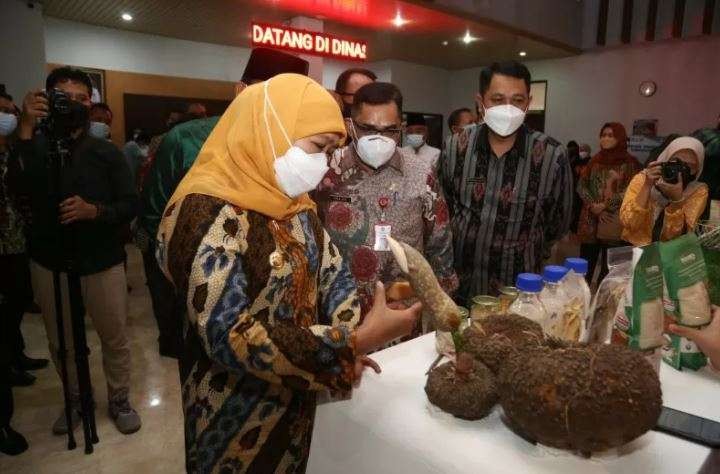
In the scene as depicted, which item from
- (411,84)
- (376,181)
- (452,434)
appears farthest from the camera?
(411,84)

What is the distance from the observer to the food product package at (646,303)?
0.98 meters

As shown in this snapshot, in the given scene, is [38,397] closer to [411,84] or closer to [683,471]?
[683,471]

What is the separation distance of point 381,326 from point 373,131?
918mm

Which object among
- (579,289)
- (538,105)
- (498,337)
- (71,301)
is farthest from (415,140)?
(538,105)

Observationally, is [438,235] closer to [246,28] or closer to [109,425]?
[109,425]

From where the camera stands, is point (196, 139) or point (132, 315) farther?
point (132, 315)

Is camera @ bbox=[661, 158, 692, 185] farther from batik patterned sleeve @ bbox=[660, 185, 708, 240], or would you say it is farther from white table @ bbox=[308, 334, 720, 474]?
white table @ bbox=[308, 334, 720, 474]

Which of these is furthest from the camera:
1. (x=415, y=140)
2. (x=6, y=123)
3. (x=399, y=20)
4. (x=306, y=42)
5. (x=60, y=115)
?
(x=399, y=20)

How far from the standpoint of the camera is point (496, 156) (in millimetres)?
1929

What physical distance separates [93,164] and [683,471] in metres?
2.20

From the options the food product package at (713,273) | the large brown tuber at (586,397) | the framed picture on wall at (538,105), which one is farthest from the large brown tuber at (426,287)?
the framed picture on wall at (538,105)

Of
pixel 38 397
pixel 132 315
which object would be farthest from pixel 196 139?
pixel 132 315

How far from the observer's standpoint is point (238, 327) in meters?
0.86

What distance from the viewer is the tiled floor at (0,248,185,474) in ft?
6.76
